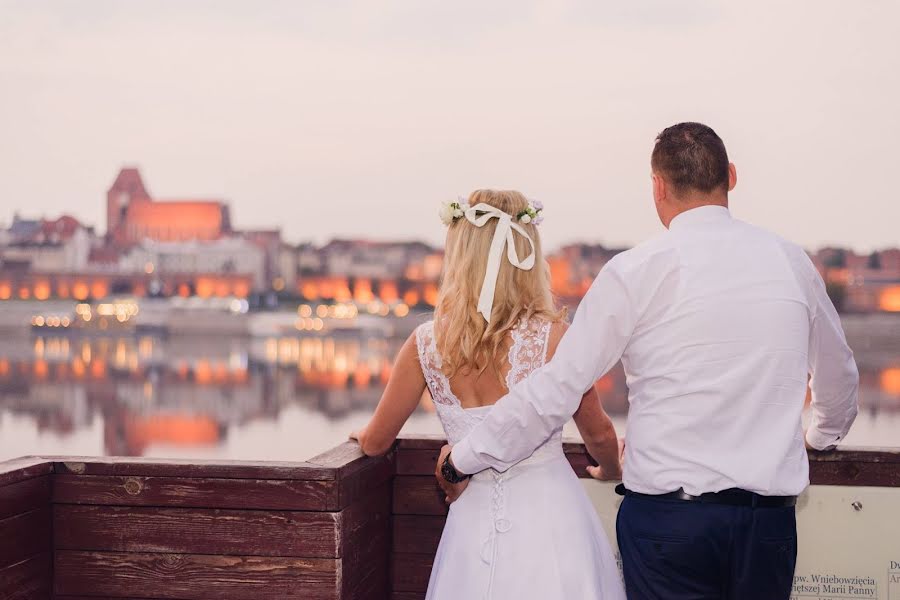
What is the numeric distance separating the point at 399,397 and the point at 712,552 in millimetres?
584

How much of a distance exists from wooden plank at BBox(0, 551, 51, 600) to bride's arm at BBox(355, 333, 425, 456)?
623 mm

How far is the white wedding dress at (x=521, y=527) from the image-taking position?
5.33 feet

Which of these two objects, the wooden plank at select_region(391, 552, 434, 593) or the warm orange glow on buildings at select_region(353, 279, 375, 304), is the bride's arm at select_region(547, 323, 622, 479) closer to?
the wooden plank at select_region(391, 552, 434, 593)

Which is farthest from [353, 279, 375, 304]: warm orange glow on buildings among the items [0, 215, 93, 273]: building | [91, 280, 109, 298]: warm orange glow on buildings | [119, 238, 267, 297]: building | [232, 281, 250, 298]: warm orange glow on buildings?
[0, 215, 93, 273]: building

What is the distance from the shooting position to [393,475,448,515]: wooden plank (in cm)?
214

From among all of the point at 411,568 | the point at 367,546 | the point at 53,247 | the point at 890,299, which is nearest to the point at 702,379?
the point at 367,546

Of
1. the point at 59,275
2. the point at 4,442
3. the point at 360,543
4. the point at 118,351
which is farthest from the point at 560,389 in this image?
the point at 59,275

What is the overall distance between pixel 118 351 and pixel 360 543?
43.7 meters

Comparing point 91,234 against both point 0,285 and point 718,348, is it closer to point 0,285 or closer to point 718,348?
point 0,285

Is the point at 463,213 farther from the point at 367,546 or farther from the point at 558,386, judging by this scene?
the point at 367,546

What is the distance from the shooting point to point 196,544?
188 centimetres

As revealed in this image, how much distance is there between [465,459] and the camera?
1.59 m

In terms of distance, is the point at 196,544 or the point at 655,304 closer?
the point at 655,304

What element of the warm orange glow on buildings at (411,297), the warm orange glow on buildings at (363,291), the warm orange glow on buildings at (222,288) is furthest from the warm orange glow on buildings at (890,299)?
the warm orange glow on buildings at (222,288)
